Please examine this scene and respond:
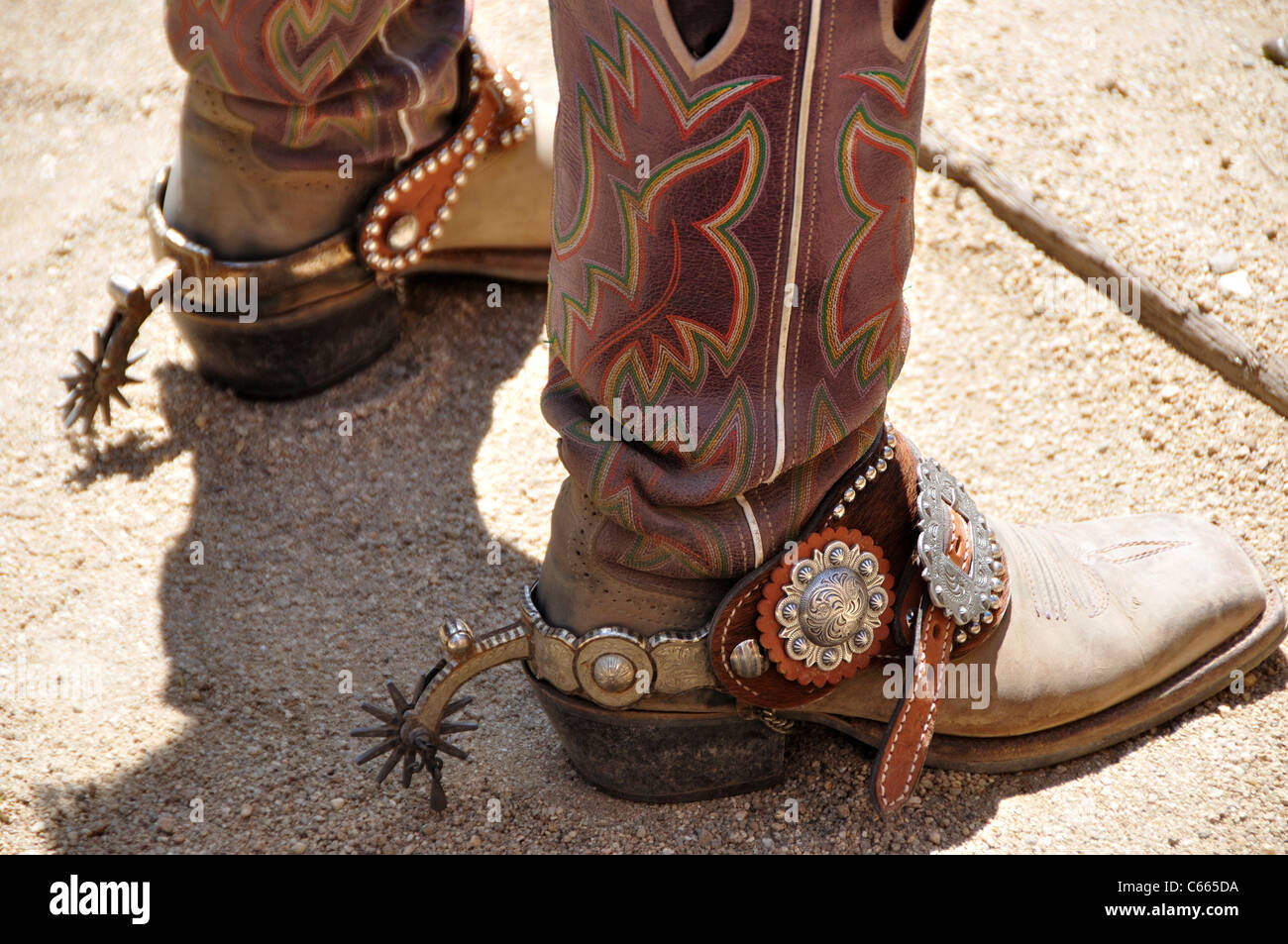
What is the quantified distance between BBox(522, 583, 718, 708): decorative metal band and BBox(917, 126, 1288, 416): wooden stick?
1142 mm

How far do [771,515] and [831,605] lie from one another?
0.11 meters

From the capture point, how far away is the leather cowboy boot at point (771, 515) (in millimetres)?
993

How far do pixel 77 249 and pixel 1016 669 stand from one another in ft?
5.82

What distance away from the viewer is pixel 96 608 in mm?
1604

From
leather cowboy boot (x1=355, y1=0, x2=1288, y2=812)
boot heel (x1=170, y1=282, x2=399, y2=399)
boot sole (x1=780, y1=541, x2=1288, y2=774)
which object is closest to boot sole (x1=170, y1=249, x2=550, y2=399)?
boot heel (x1=170, y1=282, x2=399, y2=399)

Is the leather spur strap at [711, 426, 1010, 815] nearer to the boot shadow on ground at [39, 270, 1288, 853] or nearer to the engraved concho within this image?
the engraved concho

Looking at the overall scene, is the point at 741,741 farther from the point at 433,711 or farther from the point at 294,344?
the point at 294,344

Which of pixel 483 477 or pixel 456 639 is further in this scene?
pixel 483 477

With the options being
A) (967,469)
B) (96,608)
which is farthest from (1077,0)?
(96,608)

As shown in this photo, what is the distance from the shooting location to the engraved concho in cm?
124

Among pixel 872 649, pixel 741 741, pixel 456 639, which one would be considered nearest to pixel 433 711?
pixel 456 639

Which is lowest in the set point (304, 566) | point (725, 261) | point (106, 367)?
point (304, 566)

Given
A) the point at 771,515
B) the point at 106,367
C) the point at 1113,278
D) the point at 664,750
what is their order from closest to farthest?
the point at 771,515 < the point at 664,750 < the point at 106,367 < the point at 1113,278

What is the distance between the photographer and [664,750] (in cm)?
129
